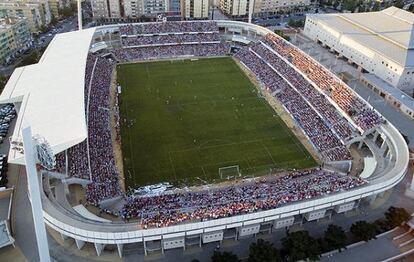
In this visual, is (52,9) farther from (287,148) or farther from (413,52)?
(413,52)

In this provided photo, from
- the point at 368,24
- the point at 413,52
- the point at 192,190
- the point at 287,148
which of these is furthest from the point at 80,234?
the point at 368,24

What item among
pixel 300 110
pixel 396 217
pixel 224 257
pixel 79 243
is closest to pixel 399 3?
pixel 300 110

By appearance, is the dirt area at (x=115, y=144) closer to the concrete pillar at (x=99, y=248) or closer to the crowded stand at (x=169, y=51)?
the concrete pillar at (x=99, y=248)

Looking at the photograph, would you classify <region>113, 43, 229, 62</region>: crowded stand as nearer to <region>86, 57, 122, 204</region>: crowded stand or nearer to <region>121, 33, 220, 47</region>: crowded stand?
<region>121, 33, 220, 47</region>: crowded stand

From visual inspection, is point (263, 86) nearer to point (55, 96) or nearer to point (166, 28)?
point (166, 28)

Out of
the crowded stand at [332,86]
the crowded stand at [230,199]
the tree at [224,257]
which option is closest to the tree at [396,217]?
the crowded stand at [230,199]
